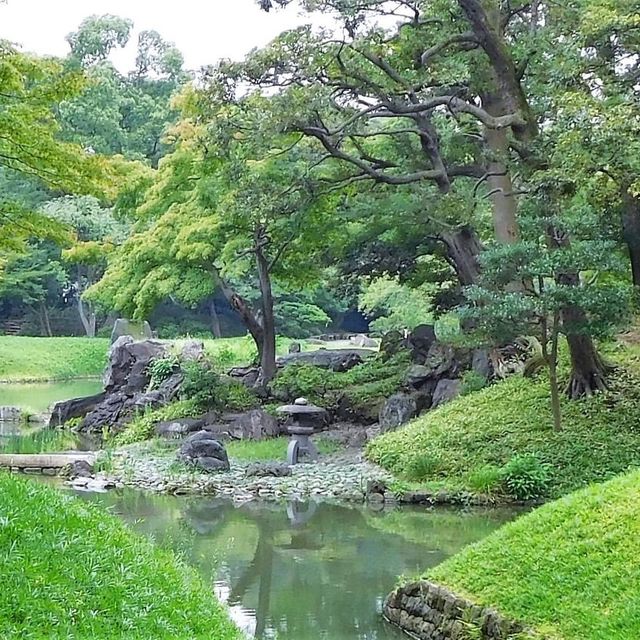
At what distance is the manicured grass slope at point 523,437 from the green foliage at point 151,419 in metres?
4.79

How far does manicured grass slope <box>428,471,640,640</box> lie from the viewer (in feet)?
16.0

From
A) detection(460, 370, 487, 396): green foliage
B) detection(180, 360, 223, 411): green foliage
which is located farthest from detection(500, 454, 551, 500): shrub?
detection(180, 360, 223, 411): green foliage

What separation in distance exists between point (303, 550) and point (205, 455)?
435cm

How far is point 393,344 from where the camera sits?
1980 centimetres

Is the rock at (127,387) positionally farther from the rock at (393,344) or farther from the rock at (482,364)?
the rock at (482,364)

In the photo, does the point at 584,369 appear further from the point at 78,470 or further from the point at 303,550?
the point at 78,470

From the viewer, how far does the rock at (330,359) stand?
20.4m

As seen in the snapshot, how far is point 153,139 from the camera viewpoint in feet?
132

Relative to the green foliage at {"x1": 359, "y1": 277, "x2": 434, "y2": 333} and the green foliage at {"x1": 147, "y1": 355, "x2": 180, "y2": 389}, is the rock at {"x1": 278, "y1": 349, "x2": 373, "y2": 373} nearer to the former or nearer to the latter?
the green foliage at {"x1": 147, "y1": 355, "x2": 180, "y2": 389}

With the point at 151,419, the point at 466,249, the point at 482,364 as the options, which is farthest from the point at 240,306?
the point at 482,364

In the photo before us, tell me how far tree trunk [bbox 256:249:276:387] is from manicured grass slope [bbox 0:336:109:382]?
1553 cm

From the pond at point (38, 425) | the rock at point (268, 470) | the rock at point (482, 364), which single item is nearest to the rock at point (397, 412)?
the rock at point (482, 364)

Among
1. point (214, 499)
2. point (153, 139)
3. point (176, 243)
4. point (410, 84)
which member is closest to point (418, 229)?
point (410, 84)

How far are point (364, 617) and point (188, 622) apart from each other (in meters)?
2.21
